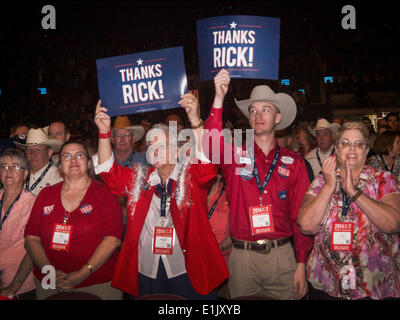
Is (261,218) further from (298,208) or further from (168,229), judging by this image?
(168,229)

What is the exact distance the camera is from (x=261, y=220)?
263cm

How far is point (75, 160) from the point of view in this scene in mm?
2854

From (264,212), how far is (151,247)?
83 centimetres

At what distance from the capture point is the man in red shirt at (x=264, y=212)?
2619 millimetres

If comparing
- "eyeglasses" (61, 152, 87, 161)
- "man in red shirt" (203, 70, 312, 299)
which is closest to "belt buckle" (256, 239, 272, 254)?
"man in red shirt" (203, 70, 312, 299)

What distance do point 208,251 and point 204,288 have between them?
242mm

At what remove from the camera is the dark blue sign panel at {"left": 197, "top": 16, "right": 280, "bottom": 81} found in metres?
2.79

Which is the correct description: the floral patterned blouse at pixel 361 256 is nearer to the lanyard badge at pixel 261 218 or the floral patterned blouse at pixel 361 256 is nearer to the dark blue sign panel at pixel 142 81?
the lanyard badge at pixel 261 218

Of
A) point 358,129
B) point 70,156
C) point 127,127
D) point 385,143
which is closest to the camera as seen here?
point 358,129

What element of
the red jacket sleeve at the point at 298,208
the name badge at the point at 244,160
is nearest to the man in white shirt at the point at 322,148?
the red jacket sleeve at the point at 298,208

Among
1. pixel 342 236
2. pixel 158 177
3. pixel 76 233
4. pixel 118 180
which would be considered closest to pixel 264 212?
pixel 342 236

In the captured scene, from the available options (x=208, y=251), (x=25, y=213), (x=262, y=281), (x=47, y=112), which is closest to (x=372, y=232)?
(x=262, y=281)

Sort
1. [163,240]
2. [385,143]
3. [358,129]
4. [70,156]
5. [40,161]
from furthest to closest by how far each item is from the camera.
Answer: [385,143]
[40,161]
[70,156]
[163,240]
[358,129]
